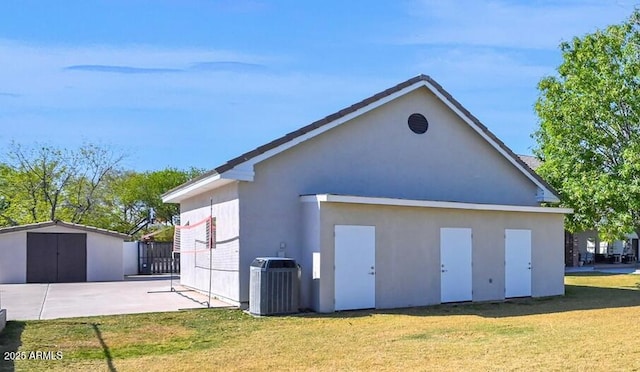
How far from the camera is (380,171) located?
51.8 ft

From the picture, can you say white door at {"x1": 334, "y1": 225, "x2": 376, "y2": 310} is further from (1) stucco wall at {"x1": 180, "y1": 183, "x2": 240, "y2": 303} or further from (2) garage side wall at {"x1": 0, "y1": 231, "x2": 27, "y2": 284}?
(2) garage side wall at {"x1": 0, "y1": 231, "x2": 27, "y2": 284}

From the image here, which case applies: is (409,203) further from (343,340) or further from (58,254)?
(58,254)

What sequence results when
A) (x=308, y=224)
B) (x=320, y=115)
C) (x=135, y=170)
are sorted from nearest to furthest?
(x=308, y=224) → (x=320, y=115) → (x=135, y=170)

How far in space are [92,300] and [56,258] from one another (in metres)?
8.64

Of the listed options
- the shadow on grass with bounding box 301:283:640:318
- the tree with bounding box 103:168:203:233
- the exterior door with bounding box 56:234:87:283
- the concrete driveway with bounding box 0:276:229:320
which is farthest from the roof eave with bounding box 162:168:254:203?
the tree with bounding box 103:168:203:233

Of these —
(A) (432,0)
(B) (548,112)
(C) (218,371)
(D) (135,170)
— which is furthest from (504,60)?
(D) (135,170)

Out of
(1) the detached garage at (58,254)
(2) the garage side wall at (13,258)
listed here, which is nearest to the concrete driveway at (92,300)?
(2) the garage side wall at (13,258)

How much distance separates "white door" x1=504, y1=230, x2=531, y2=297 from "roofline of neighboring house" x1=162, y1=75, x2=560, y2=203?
234cm

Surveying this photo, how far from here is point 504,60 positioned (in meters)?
15.5

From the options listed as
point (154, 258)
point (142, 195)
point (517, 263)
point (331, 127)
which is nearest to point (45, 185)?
point (142, 195)

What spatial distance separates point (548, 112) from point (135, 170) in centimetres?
3051

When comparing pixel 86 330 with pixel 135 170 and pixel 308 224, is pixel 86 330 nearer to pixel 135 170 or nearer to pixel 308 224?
pixel 308 224

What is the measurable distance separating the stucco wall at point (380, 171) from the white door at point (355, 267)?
1033mm

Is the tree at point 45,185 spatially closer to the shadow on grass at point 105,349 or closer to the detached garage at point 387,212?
the detached garage at point 387,212
